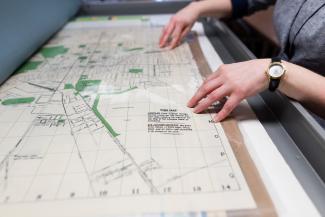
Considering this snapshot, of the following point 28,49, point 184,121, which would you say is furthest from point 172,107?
point 28,49

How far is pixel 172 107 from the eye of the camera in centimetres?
76

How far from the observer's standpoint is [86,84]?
0.89 meters

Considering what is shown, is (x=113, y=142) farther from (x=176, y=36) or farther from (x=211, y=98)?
(x=176, y=36)

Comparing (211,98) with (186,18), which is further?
(186,18)

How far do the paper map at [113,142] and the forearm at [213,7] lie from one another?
0.98ft

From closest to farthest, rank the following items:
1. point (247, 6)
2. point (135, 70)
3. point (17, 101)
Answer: point (17, 101), point (135, 70), point (247, 6)

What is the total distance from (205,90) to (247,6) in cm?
68

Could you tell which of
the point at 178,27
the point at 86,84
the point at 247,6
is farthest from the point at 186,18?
the point at 86,84

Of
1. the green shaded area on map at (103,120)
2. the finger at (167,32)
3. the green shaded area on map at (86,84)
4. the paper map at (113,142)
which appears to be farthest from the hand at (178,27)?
the green shaded area on map at (103,120)

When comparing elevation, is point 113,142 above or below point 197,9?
below

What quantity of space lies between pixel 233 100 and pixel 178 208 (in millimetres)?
312

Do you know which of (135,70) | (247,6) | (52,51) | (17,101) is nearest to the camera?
(17,101)

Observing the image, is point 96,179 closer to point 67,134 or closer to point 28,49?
point 67,134

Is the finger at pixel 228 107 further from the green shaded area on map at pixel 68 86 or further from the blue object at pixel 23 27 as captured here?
the blue object at pixel 23 27
